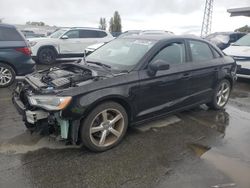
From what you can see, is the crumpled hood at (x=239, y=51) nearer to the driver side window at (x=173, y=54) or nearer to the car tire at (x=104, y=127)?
the driver side window at (x=173, y=54)

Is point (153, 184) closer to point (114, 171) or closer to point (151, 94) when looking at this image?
point (114, 171)

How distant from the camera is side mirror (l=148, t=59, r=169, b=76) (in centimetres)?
411

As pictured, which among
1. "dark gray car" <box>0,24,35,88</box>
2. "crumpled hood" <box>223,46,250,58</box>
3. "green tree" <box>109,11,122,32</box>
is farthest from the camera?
"green tree" <box>109,11,122,32</box>

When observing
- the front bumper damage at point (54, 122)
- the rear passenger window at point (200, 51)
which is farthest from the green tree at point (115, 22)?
the front bumper damage at point (54, 122)

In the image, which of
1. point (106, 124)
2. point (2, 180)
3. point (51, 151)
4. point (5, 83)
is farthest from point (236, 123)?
point (5, 83)

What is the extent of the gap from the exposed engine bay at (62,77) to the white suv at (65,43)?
7942 mm

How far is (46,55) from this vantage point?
1216cm

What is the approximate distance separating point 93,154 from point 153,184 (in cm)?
103

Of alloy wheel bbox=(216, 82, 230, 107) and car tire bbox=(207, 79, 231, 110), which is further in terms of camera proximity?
alloy wheel bbox=(216, 82, 230, 107)

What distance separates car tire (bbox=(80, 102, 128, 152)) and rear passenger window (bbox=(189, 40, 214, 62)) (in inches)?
79.5

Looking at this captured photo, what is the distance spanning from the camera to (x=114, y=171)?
134 inches

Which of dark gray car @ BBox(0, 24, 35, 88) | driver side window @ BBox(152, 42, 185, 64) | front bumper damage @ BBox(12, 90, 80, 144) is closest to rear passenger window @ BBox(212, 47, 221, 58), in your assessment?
driver side window @ BBox(152, 42, 185, 64)

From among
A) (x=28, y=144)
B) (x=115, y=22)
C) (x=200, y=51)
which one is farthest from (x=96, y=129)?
(x=115, y=22)

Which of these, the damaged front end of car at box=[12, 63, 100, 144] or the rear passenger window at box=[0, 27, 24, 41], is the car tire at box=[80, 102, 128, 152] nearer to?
the damaged front end of car at box=[12, 63, 100, 144]
